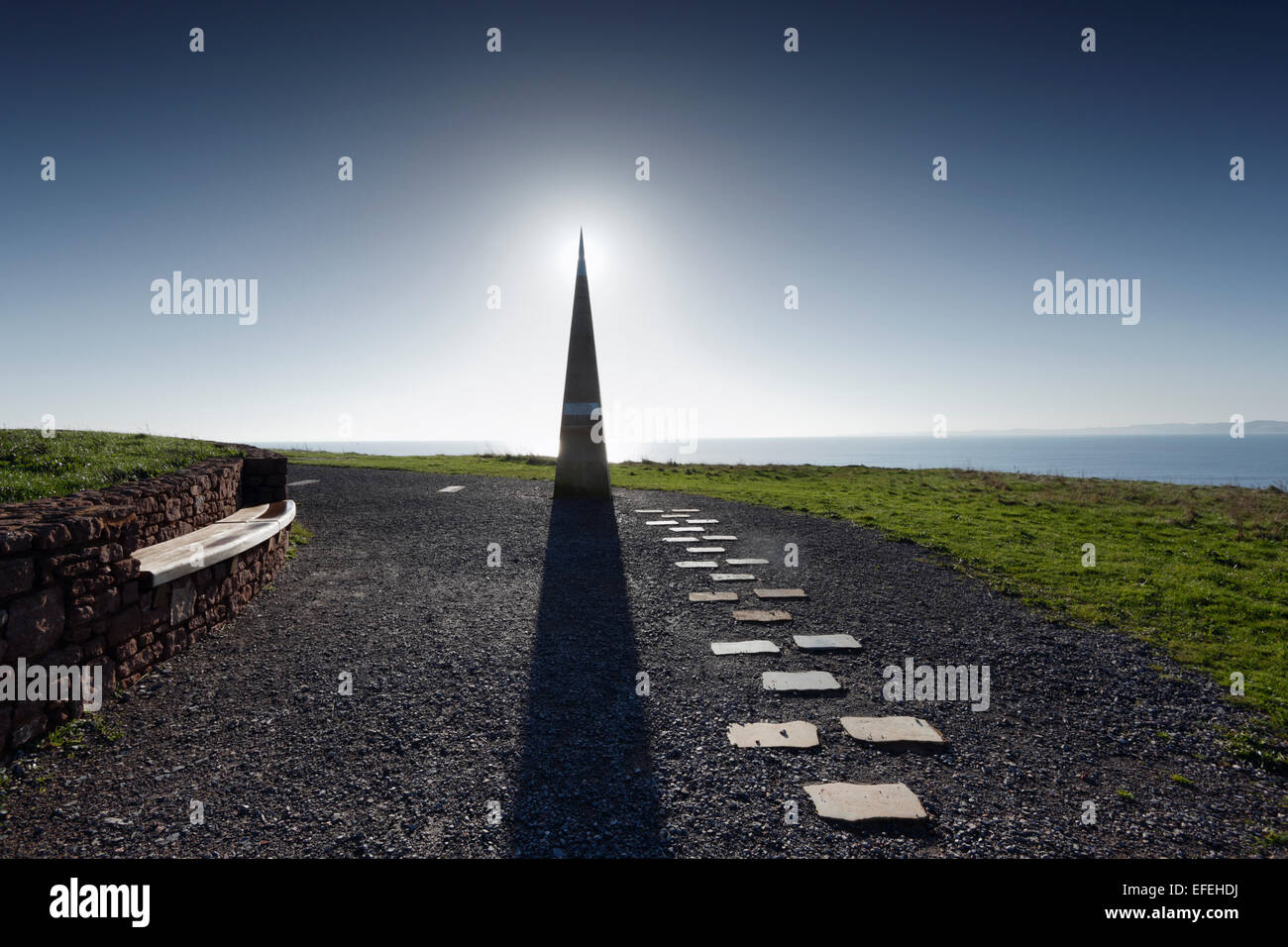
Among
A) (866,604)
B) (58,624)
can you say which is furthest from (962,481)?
(58,624)

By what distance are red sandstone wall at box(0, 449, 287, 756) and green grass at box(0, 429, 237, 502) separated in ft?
1.00

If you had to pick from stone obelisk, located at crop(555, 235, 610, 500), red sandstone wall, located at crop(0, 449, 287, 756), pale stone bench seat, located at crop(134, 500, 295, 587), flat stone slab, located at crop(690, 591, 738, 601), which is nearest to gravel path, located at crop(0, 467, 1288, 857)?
flat stone slab, located at crop(690, 591, 738, 601)

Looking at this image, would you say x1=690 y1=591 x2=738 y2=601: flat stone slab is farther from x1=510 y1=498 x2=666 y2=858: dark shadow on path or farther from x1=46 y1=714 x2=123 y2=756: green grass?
x1=46 y1=714 x2=123 y2=756: green grass

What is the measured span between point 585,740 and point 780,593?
416 centimetres

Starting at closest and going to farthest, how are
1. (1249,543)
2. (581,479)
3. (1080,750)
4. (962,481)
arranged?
(1080,750), (1249,543), (581,479), (962,481)

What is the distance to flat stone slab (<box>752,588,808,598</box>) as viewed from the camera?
25.0 ft

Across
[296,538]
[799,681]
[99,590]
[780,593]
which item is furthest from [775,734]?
[296,538]

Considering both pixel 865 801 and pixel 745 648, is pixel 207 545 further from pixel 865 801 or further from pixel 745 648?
pixel 865 801

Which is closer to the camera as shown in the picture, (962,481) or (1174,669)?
(1174,669)

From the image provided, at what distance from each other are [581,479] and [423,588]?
709 cm

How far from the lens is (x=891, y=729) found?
4.33 metres

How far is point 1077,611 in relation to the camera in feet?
23.0
